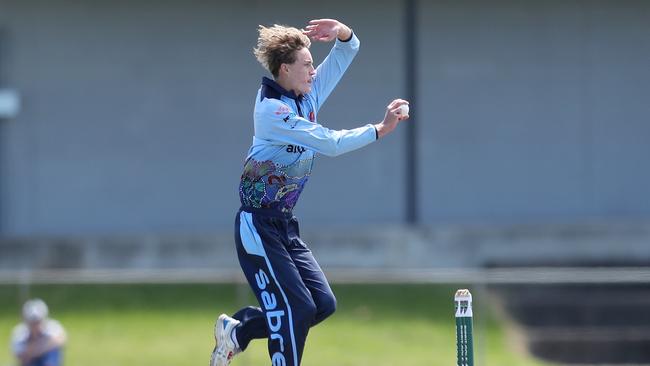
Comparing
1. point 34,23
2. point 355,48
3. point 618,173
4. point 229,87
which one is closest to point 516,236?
point 618,173

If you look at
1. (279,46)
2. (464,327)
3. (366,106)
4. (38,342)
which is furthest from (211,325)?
(464,327)

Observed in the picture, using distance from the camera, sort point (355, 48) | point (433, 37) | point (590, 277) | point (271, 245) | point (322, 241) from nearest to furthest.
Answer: point (271, 245)
point (355, 48)
point (590, 277)
point (322, 241)
point (433, 37)

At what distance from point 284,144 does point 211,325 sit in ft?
27.5

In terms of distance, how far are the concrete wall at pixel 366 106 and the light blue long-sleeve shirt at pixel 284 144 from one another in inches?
451

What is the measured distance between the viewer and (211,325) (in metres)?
15.0

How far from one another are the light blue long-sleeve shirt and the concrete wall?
11467mm

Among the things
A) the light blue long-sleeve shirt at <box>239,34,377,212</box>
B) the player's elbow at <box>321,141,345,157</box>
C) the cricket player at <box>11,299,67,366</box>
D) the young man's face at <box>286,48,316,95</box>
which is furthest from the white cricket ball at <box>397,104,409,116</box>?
the cricket player at <box>11,299,67,366</box>

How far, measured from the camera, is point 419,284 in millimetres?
15281

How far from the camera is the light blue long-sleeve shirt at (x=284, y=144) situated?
21.7 feet

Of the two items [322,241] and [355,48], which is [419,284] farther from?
[355,48]

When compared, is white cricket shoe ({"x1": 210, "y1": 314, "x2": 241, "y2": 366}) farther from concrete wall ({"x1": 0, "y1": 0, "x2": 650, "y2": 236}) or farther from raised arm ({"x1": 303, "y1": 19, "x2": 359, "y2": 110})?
concrete wall ({"x1": 0, "y1": 0, "x2": 650, "y2": 236})

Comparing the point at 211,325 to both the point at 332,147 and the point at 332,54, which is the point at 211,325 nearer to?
the point at 332,54

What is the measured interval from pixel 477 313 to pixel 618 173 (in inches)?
202

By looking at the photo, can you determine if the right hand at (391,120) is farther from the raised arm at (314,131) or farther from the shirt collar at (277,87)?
the shirt collar at (277,87)
